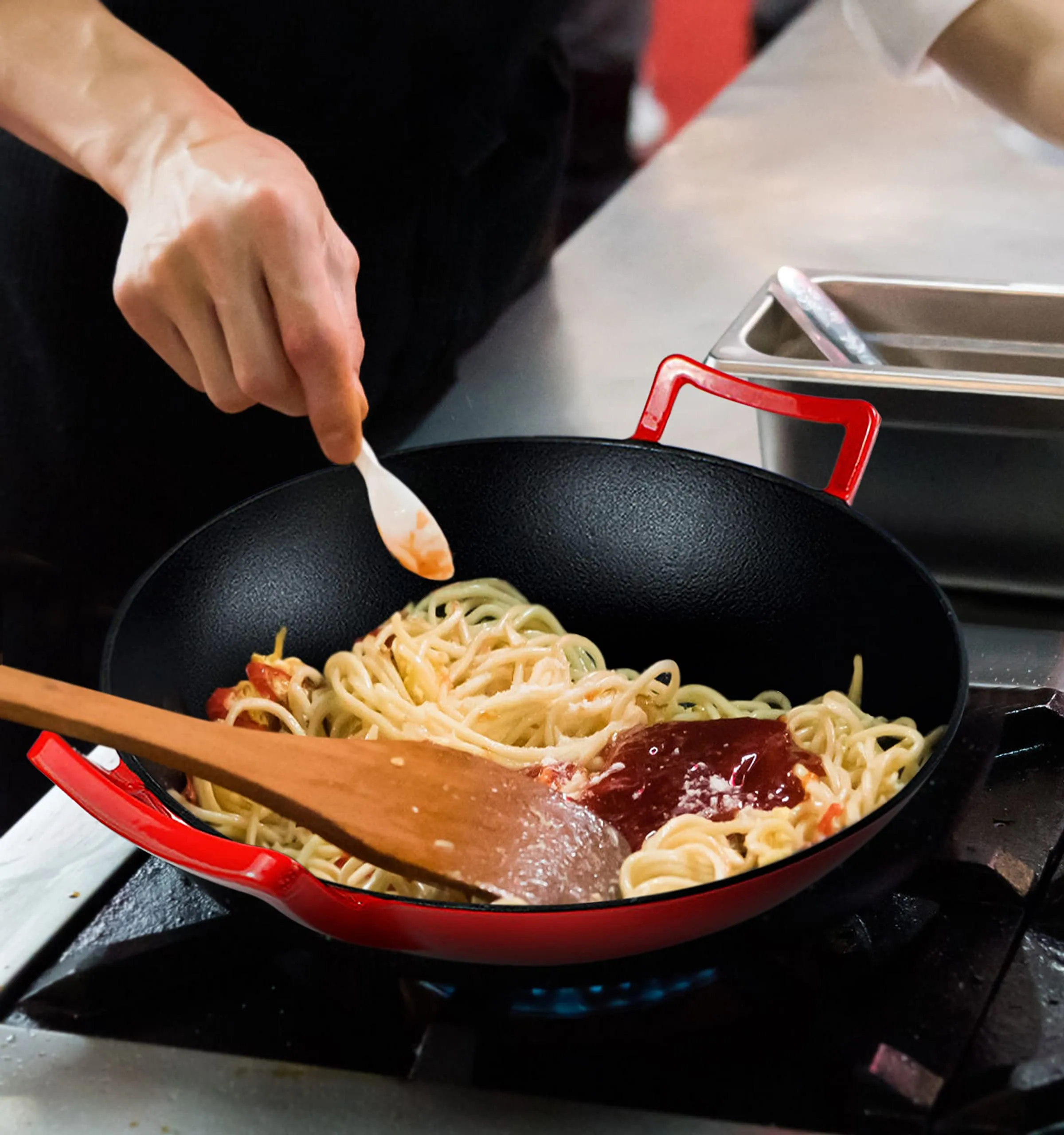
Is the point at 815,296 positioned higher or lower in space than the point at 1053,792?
higher

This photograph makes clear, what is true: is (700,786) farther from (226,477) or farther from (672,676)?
(226,477)

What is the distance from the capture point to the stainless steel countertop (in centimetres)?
153

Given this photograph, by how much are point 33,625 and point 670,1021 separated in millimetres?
1273

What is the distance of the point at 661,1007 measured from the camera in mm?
784

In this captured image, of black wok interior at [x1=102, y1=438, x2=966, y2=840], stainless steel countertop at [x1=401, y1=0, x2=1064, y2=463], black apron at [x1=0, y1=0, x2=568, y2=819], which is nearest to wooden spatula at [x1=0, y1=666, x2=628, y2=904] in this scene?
black wok interior at [x1=102, y1=438, x2=966, y2=840]

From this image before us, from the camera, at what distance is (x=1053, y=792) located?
934 millimetres

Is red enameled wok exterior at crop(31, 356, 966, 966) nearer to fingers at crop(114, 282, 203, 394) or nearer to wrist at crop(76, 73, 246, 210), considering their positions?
fingers at crop(114, 282, 203, 394)

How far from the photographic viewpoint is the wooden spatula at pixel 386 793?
0.72 meters

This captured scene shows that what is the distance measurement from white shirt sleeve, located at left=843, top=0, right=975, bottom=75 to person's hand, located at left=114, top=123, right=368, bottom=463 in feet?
2.68

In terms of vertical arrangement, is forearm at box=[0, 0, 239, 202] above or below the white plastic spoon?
above

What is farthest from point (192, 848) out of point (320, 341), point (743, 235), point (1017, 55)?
point (743, 235)

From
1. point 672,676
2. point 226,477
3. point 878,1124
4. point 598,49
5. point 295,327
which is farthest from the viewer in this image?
point 598,49

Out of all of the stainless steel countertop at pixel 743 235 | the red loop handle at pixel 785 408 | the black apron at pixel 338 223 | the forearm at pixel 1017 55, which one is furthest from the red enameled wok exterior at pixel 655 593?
the forearm at pixel 1017 55

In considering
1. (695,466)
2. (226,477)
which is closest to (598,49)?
(226,477)
